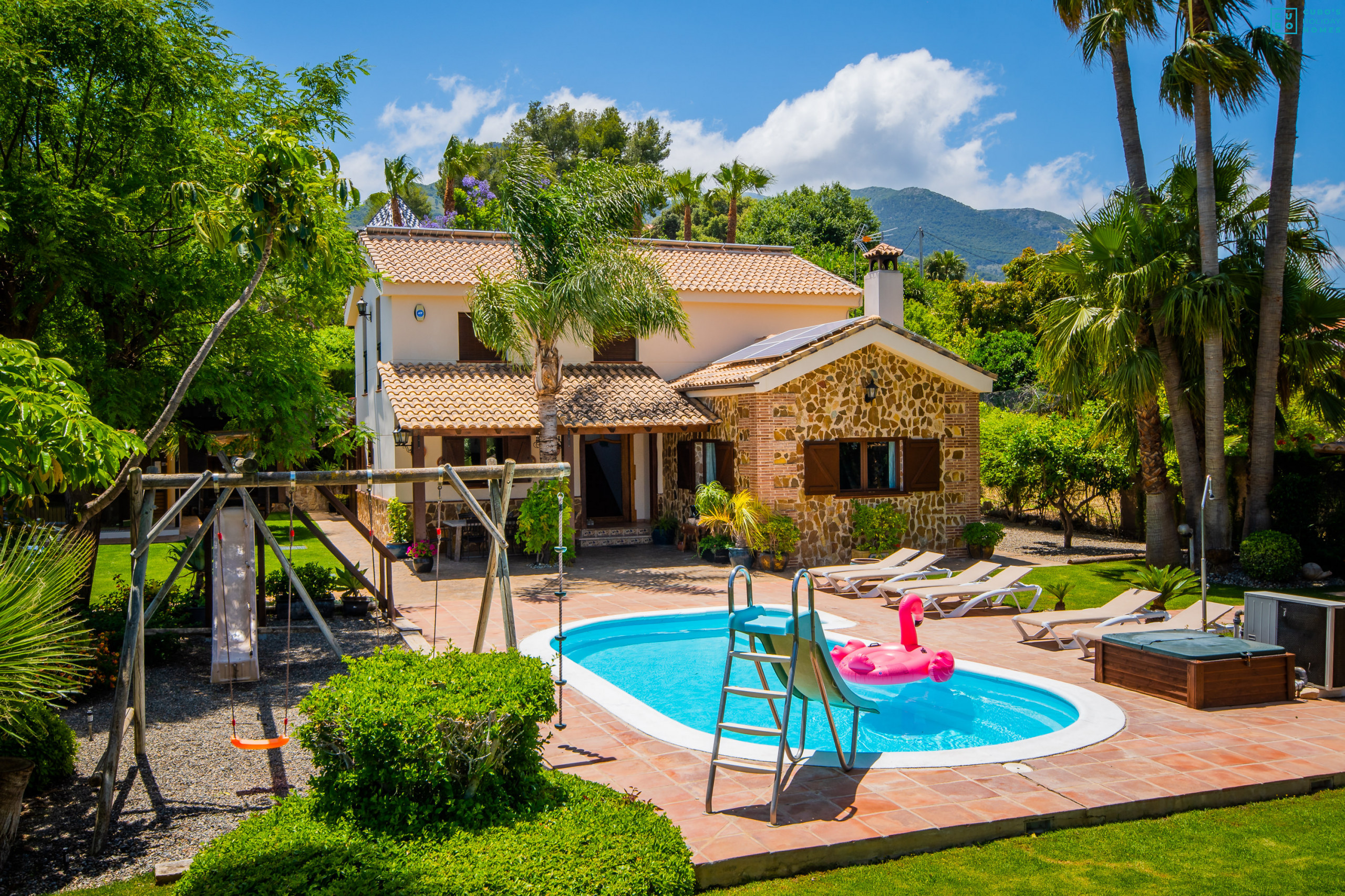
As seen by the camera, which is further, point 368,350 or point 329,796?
point 368,350

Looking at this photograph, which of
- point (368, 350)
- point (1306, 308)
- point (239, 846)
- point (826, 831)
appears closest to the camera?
point (239, 846)

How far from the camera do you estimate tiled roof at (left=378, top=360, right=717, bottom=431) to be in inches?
727

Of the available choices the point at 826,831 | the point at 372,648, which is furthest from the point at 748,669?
the point at 826,831

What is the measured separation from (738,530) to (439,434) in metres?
6.19

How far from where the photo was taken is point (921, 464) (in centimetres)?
1909

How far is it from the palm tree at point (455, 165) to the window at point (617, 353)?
19.0 metres

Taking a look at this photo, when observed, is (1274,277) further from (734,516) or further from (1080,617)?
(734,516)

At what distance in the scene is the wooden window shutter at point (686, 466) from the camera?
68.7ft

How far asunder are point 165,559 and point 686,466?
1151cm

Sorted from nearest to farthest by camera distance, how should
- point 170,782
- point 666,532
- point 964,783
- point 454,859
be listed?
1. point 454,859
2. point 964,783
3. point 170,782
4. point 666,532

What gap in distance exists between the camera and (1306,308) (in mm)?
15969

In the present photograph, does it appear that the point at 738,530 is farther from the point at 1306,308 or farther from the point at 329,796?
the point at 329,796

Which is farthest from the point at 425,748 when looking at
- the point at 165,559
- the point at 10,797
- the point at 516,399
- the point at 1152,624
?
the point at 165,559

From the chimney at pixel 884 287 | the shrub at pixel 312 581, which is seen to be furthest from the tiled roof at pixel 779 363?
the shrub at pixel 312 581
